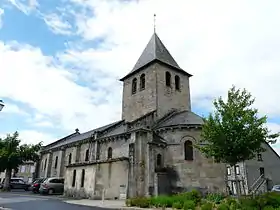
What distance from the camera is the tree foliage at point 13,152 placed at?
32.0 metres

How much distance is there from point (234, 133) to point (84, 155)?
20194mm

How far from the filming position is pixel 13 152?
32562mm

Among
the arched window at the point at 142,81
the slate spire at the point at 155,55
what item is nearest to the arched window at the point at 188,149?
the arched window at the point at 142,81

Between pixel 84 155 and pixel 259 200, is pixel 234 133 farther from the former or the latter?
pixel 84 155

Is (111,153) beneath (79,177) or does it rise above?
above

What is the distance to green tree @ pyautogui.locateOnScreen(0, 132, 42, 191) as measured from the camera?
105ft

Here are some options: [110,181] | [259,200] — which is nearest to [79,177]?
[110,181]

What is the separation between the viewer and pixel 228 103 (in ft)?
54.0

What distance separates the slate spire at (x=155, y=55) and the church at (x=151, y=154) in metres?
0.52

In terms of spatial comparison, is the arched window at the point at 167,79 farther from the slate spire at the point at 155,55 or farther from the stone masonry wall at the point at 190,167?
the stone masonry wall at the point at 190,167

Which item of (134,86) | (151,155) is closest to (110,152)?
(151,155)

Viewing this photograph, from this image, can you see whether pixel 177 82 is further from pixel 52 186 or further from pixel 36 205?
pixel 36 205

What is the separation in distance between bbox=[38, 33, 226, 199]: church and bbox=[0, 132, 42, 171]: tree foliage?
930 centimetres

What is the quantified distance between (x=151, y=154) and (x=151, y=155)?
0.08 meters
